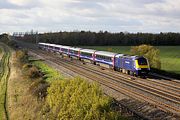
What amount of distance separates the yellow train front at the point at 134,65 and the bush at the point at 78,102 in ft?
65.0

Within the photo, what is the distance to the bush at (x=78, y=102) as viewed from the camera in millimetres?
18906

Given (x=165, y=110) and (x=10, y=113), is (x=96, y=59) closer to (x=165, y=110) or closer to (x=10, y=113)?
(x=10, y=113)

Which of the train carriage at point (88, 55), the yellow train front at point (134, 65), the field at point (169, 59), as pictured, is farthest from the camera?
the field at point (169, 59)

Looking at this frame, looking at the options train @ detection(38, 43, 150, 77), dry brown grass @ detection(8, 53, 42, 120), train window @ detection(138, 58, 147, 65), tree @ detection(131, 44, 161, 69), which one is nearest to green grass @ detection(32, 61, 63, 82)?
dry brown grass @ detection(8, 53, 42, 120)

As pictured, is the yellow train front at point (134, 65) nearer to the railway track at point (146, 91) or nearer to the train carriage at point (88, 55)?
the railway track at point (146, 91)

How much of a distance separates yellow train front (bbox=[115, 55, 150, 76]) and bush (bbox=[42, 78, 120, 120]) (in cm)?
1980

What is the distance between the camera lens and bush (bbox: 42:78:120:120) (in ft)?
62.0

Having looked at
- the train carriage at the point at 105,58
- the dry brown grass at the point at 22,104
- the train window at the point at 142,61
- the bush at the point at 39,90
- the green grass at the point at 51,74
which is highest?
the train window at the point at 142,61

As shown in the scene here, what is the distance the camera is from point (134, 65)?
45.0 metres

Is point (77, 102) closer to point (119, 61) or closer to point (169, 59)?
point (119, 61)

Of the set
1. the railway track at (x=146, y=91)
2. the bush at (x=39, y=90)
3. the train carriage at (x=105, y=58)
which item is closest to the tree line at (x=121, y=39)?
the train carriage at (x=105, y=58)

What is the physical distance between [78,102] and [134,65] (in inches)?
998

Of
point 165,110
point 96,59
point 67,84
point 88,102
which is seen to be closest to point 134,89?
point 165,110

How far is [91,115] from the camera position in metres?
18.7
